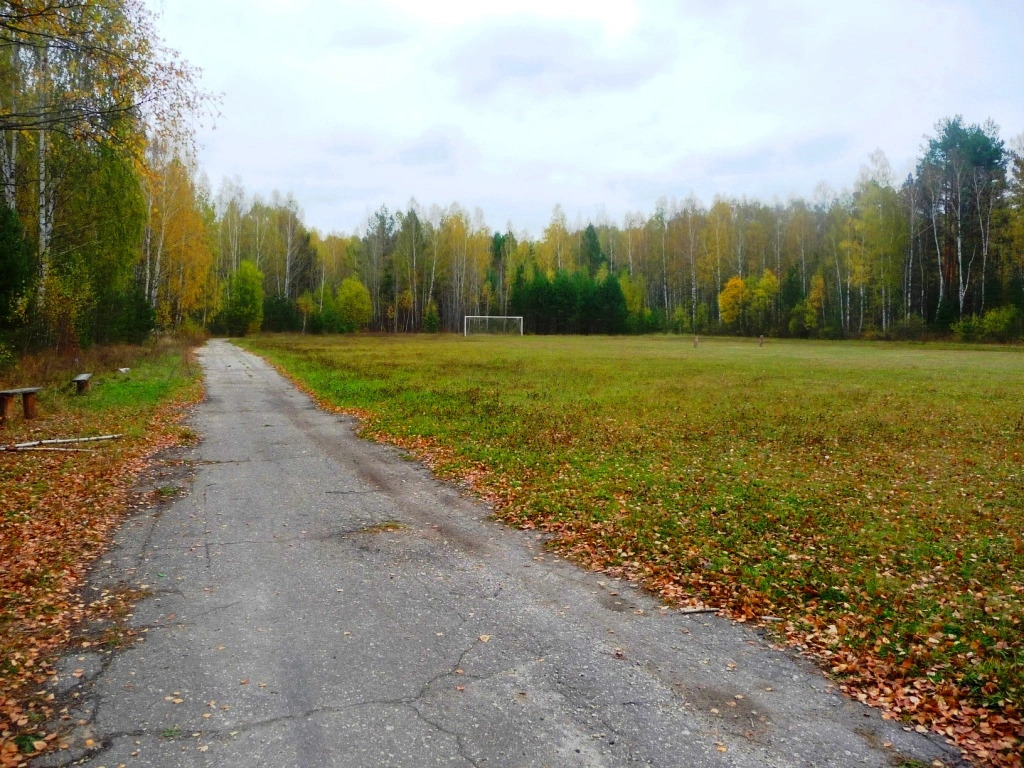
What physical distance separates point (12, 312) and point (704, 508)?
1996 cm

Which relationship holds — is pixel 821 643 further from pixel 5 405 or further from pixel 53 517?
pixel 5 405

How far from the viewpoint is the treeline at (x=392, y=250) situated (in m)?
10.4

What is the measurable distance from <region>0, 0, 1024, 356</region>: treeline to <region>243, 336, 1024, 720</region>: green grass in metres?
8.28

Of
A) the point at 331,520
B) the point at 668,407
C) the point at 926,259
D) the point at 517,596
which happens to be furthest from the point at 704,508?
the point at 926,259

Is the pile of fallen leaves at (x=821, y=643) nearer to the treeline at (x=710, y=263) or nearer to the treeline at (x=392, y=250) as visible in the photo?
the treeline at (x=392, y=250)

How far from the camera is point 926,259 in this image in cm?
6009

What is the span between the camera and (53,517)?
7965mm

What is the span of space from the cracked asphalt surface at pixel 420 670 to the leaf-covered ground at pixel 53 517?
0.25 meters

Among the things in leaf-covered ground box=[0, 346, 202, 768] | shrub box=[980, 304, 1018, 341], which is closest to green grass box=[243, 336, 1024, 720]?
leaf-covered ground box=[0, 346, 202, 768]

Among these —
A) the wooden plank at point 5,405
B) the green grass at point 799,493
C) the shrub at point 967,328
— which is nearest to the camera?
the green grass at point 799,493

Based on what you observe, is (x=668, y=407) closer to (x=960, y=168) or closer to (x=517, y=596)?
(x=517, y=596)

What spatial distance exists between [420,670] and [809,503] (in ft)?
20.8

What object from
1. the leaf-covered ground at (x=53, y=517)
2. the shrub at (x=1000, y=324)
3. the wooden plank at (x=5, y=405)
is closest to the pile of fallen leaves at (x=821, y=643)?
the leaf-covered ground at (x=53, y=517)

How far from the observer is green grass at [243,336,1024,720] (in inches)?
212
